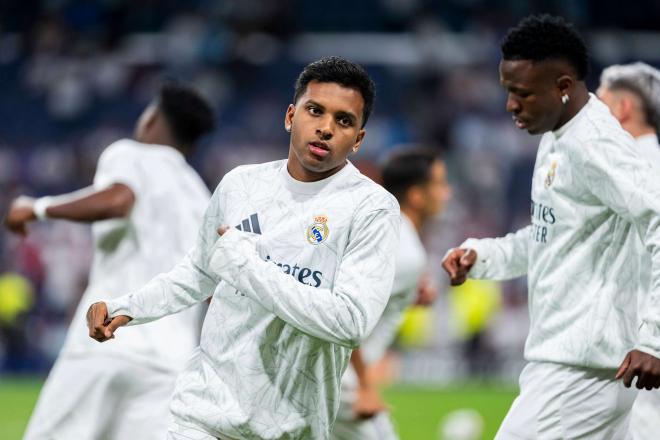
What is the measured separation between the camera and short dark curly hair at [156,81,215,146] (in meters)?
6.02

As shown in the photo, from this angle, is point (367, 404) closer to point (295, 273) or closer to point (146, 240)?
point (146, 240)

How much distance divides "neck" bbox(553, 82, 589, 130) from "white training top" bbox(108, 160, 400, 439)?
87cm

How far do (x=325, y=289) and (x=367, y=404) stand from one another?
1918 millimetres

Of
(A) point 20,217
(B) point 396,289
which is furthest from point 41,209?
(B) point 396,289

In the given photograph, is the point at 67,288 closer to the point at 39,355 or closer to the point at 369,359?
the point at 39,355

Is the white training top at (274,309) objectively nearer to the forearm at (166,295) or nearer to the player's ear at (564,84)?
the forearm at (166,295)

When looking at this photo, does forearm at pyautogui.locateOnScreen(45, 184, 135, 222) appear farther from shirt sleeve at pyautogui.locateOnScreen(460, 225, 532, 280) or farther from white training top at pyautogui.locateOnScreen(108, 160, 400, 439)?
shirt sleeve at pyautogui.locateOnScreen(460, 225, 532, 280)

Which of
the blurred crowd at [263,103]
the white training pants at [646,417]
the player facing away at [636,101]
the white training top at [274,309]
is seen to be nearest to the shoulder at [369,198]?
the white training top at [274,309]

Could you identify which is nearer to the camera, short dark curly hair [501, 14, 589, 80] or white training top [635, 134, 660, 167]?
short dark curly hair [501, 14, 589, 80]

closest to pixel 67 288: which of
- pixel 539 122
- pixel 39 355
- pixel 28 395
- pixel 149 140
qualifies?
pixel 39 355

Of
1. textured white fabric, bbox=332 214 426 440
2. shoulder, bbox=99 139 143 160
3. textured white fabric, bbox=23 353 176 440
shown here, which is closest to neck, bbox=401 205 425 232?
textured white fabric, bbox=332 214 426 440

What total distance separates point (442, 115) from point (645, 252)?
560 inches

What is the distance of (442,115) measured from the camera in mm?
18297

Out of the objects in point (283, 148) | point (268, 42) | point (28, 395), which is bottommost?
point (28, 395)
